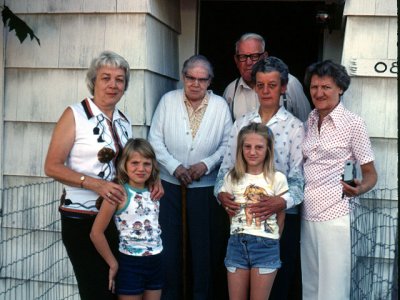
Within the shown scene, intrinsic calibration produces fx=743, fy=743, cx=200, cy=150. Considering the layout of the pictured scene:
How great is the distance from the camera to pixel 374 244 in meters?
4.18

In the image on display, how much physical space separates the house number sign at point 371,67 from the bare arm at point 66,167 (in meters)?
1.61

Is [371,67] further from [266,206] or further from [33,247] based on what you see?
[33,247]

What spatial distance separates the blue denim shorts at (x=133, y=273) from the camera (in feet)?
11.5

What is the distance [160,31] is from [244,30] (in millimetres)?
1630

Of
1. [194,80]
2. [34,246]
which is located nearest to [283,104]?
[194,80]

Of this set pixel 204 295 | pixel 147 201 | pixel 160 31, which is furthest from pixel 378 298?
pixel 160 31

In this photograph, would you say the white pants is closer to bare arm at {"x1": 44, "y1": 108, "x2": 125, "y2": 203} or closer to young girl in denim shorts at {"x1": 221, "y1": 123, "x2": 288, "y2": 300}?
young girl in denim shorts at {"x1": 221, "y1": 123, "x2": 288, "y2": 300}

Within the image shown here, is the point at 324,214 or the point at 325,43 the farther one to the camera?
the point at 325,43

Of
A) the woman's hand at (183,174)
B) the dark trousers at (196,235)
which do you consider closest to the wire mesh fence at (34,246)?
the dark trousers at (196,235)

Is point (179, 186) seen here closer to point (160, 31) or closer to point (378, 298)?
point (160, 31)

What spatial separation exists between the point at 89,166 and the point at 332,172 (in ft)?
4.12

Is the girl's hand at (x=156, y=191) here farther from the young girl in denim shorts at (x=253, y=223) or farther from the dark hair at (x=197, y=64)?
the dark hair at (x=197, y=64)

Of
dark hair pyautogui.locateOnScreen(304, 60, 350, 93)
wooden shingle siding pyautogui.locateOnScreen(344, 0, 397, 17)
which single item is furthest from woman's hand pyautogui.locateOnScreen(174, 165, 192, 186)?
wooden shingle siding pyautogui.locateOnScreen(344, 0, 397, 17)

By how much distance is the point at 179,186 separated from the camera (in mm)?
4352
